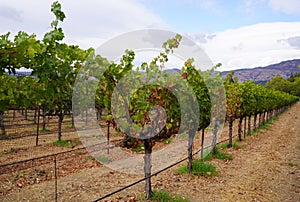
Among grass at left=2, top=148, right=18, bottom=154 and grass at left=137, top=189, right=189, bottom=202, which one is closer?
grass at left=137, top=189, right=189, bottom=202

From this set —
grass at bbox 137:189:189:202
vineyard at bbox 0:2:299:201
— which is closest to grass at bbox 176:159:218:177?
vineyard at bbox 0:2:299:201

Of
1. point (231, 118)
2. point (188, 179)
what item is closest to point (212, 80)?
point (231, 118)

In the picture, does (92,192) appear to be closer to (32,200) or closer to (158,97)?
(32,200)

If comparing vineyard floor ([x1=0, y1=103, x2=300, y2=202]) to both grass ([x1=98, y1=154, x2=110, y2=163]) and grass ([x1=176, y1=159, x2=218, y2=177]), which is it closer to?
grass ([x1=176, y1=159, x2=218, y2=177])

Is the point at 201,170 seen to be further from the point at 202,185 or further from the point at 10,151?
the point at 10,151

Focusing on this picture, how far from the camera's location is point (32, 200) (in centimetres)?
700

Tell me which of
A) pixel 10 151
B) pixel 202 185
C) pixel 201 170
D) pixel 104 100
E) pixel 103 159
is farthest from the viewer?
pixel 10 151

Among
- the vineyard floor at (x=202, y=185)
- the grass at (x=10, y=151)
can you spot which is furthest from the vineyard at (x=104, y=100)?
the grass at (x=10, y=151)

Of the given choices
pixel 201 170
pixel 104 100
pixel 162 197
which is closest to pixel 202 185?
pixel 201 170

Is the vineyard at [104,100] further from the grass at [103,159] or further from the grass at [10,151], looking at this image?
the grass at [10,151]

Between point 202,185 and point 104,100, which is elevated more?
point 104,100

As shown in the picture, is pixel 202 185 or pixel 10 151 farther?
pixel 10 151

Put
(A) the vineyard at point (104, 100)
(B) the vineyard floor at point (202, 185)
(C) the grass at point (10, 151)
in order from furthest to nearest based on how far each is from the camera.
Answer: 1. (C) the grass at point (10, 151)
2. (B) the vineyard floor at point (202, 185)
3. (A) the vineyard at point (104, 100)

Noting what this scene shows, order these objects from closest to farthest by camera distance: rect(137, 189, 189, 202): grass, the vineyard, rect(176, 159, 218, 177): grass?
1. the vineyard
2. rect(137, 189, 189, 202): grass
3. rect(176, 159, 218, 177): grass
